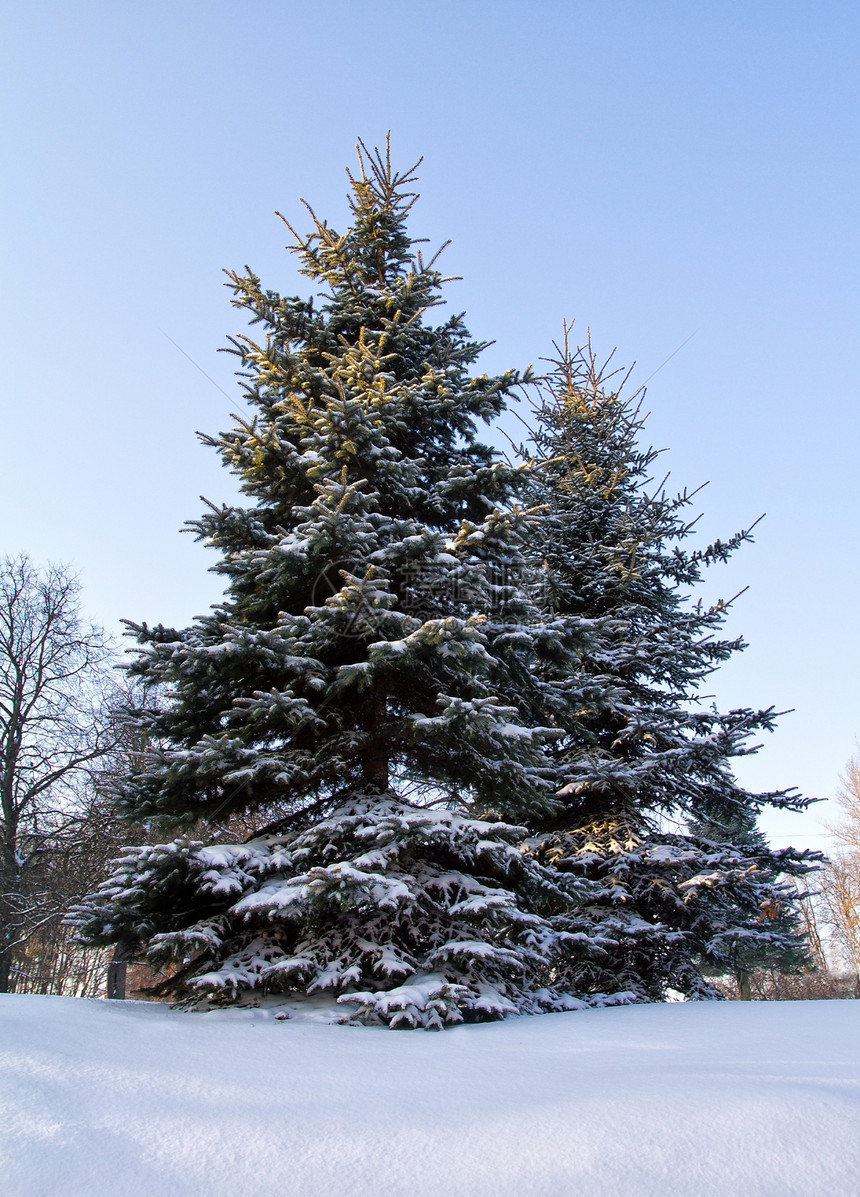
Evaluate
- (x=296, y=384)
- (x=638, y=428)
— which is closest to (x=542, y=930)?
(x=296, y=384)

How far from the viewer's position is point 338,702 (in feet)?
21.5

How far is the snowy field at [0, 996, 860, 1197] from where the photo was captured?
177cm

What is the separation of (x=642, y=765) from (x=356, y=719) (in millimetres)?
4799

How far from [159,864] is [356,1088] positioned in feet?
8.78

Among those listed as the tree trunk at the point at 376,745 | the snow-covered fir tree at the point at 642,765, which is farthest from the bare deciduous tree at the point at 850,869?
the tree trunk at the point at 376,745

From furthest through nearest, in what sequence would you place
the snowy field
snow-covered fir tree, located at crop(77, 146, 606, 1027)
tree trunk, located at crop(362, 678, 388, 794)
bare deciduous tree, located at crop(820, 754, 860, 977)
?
bare deciduous tree, located at crop(820, 754, 860, 977) → tree trunk, located at crop(362, 678, 388, 794) → snow-covered fir tree, located at crop(77, 146, 606, 1027) → the snowy field

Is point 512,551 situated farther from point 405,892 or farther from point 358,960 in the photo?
point 358,960

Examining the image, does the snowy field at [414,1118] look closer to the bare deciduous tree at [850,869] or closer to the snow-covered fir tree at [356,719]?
the snow-covered fir tree at [356,719]

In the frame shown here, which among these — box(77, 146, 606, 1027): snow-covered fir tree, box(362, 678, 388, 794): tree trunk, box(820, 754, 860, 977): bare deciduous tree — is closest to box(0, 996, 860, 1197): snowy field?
box(77, 146, 606, 1027): snow-covered fir tree

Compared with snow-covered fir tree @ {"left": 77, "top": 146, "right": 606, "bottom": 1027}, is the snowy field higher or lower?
lower

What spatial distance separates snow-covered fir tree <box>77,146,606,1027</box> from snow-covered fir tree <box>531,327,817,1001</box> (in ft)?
4.59

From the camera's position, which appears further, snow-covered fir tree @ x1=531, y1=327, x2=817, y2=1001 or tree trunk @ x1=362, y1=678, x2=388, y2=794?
snow-covered fir tree @ x1=531, y1=327, x2=817, y2=1001

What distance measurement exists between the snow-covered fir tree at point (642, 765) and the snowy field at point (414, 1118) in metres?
4.94

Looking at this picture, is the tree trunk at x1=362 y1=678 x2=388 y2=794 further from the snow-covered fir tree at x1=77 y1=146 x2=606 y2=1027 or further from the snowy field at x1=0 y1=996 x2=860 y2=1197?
the snowy field at x1=0 y1=996 x2=860 y2=1197
